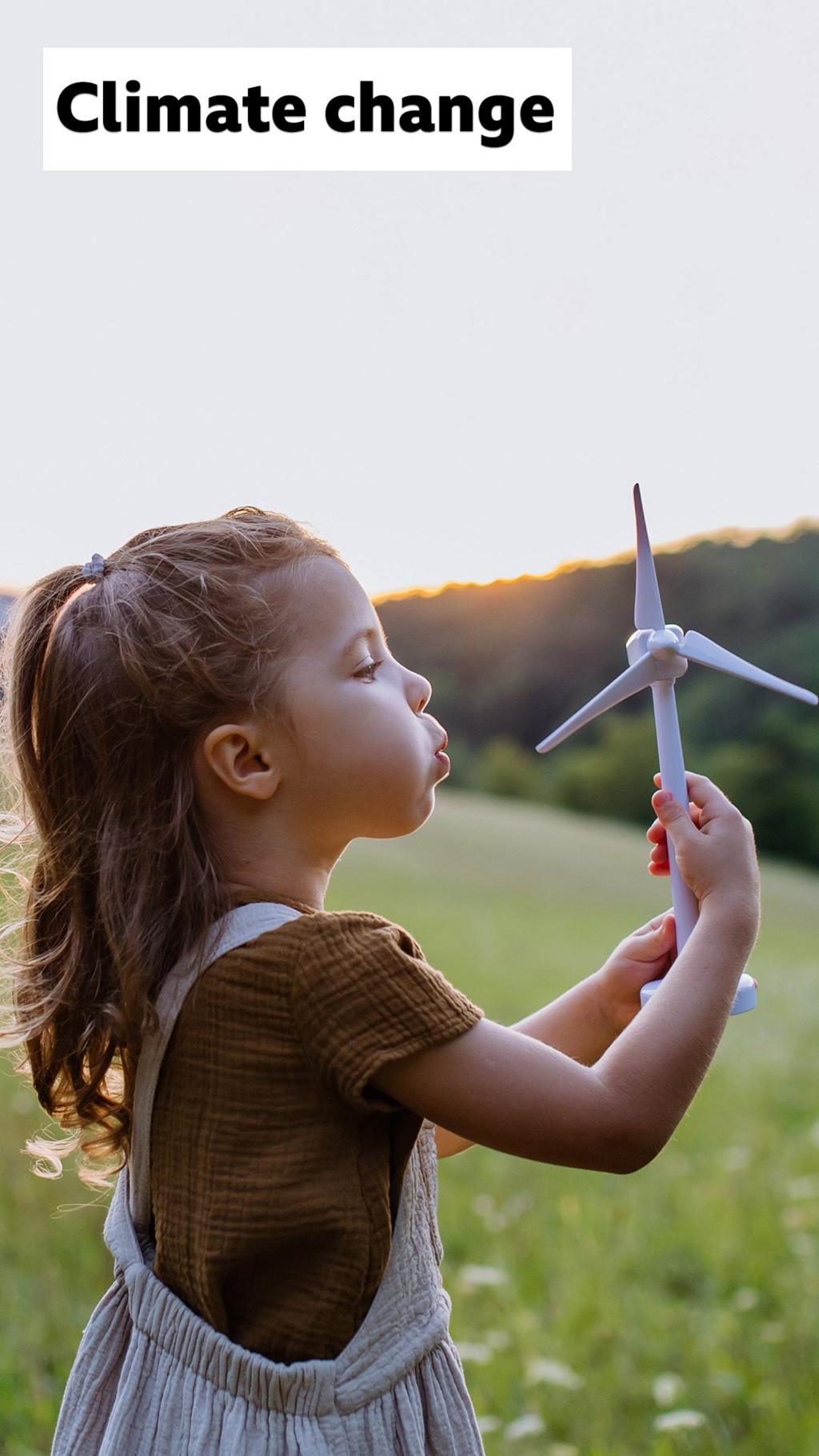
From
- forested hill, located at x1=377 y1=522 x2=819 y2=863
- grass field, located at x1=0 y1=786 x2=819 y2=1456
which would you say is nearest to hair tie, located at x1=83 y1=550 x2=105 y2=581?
grass field, located at x1=0 y1=786 x2=819 y2=1456

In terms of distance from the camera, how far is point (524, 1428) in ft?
8.05

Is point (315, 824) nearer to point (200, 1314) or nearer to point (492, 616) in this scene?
point (200, 1314)

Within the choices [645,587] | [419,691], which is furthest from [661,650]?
[419,691]

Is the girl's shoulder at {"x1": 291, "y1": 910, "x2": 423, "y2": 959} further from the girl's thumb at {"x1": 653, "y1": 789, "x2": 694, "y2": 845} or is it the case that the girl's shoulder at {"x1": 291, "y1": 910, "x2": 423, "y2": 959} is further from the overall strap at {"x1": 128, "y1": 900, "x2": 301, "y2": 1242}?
the girl's thumb at {"x1": 653, "y1": 789, "x2": 694, "y2": 845}

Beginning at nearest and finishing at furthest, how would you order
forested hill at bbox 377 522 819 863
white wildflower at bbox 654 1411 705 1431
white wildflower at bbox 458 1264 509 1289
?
white wildflower at bbox 654 1411 705 1431
white wildflower at bbox 458 1264 509 1289
forested hill at bbox 377 522 819 863

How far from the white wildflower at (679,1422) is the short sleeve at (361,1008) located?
1544 mm

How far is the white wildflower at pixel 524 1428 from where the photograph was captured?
246 cm

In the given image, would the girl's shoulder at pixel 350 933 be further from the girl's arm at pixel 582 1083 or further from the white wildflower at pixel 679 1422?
the white wildflower at pixel 679 1422

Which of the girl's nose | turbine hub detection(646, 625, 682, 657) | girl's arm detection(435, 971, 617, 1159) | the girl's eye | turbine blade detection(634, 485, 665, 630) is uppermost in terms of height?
turbine blade detection(634, 485, 665, 630)

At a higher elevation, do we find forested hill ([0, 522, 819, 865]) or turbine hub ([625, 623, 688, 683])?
turbine hub ([625, 623, 688, 683])

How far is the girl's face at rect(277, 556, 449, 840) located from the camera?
133cm

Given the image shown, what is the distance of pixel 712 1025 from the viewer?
122 centimetres

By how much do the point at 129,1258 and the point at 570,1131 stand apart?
0.49 meters

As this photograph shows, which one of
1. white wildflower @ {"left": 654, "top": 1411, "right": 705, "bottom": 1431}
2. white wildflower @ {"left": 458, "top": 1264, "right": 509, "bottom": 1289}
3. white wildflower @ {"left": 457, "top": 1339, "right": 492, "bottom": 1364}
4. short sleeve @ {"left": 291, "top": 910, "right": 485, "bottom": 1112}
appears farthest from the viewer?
white wildflower @ {"left": 458, "top": 1264, "right": 509, "bottom": 1289}
